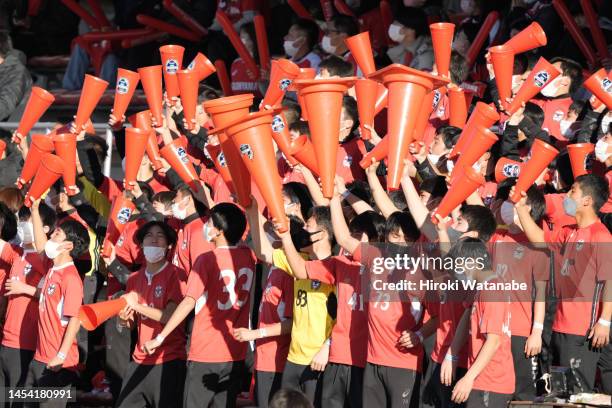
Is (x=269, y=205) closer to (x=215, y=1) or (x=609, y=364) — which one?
(x=609, y=364)

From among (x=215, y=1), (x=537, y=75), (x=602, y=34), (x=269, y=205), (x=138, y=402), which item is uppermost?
(x=215, y=1)

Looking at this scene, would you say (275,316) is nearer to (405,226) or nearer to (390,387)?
(390,387)

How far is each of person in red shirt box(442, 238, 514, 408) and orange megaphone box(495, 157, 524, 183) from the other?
38.7 inches

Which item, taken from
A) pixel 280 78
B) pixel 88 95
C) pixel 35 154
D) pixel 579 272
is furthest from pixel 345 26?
pixel 579 272

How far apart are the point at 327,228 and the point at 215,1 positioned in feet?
16.6

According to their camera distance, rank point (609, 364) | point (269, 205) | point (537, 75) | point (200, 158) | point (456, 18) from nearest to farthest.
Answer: point (269, 205) < point (609, 364) < point (537, 75) < point (200, 158) < point (456, 18)

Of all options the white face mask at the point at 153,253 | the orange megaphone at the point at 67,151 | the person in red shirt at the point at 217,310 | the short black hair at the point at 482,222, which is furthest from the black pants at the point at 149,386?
the short black hair at the point at 482,222

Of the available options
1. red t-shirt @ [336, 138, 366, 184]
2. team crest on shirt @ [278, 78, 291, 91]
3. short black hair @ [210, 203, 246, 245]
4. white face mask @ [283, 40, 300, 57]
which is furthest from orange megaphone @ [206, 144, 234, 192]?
white face mask @ [283, 40, 300, 57]

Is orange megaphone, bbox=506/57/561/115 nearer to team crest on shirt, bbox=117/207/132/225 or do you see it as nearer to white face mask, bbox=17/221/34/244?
team crest on shirt, bbox=117/207/132/225

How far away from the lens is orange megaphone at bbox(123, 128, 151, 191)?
8.05 m

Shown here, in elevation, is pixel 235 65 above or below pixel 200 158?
above

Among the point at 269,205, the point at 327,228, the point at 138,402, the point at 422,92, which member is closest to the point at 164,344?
the point at 138,402

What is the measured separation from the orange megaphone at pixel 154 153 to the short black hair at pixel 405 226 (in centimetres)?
232

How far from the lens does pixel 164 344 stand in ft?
25.5
